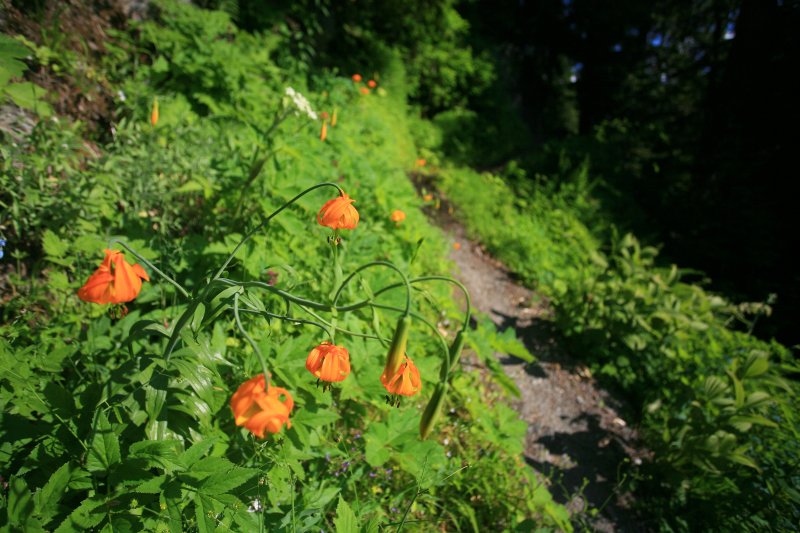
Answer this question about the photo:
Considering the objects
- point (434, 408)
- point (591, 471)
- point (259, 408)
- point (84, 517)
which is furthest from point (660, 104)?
point (84, 517)

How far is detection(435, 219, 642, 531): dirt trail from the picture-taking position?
8.12 feet

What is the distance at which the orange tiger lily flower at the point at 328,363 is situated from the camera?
3.26 ft

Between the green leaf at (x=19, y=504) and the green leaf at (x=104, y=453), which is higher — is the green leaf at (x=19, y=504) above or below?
below

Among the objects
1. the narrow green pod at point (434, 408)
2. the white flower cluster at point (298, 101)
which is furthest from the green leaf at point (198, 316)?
the white flower cluster at point (298, 101)

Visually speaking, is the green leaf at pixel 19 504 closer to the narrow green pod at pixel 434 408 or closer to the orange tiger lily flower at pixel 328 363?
the orange tiger lily flower at pixel 328 363

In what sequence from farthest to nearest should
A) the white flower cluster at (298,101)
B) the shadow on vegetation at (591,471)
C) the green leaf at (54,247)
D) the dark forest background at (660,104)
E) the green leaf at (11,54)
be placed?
the dark forest background at (660,104) < the shadow on vegetation at (591,471) < the white flower cluster at (298,101) < the green leaf at (54,247) < the green leaf at (11,54)

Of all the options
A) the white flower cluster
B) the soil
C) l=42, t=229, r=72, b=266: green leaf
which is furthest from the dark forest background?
l=42, t=229, r=72, b=266: green leaf

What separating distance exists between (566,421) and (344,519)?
2.51m

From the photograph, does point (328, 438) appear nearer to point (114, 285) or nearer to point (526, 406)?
point (114, 285)

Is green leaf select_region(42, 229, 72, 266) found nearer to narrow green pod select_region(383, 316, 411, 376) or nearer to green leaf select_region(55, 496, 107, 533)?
green leaf select_region(55, 496, 107, 533)

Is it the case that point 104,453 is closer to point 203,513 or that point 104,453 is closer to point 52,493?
point 52,493

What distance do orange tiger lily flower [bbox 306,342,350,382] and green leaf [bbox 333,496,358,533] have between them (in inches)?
13.8

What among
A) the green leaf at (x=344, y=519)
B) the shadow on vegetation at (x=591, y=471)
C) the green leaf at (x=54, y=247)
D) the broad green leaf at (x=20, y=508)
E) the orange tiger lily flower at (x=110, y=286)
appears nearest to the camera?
the broad green leaf at (x=20, y=508)

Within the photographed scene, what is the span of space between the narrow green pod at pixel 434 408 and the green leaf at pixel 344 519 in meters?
0.32
